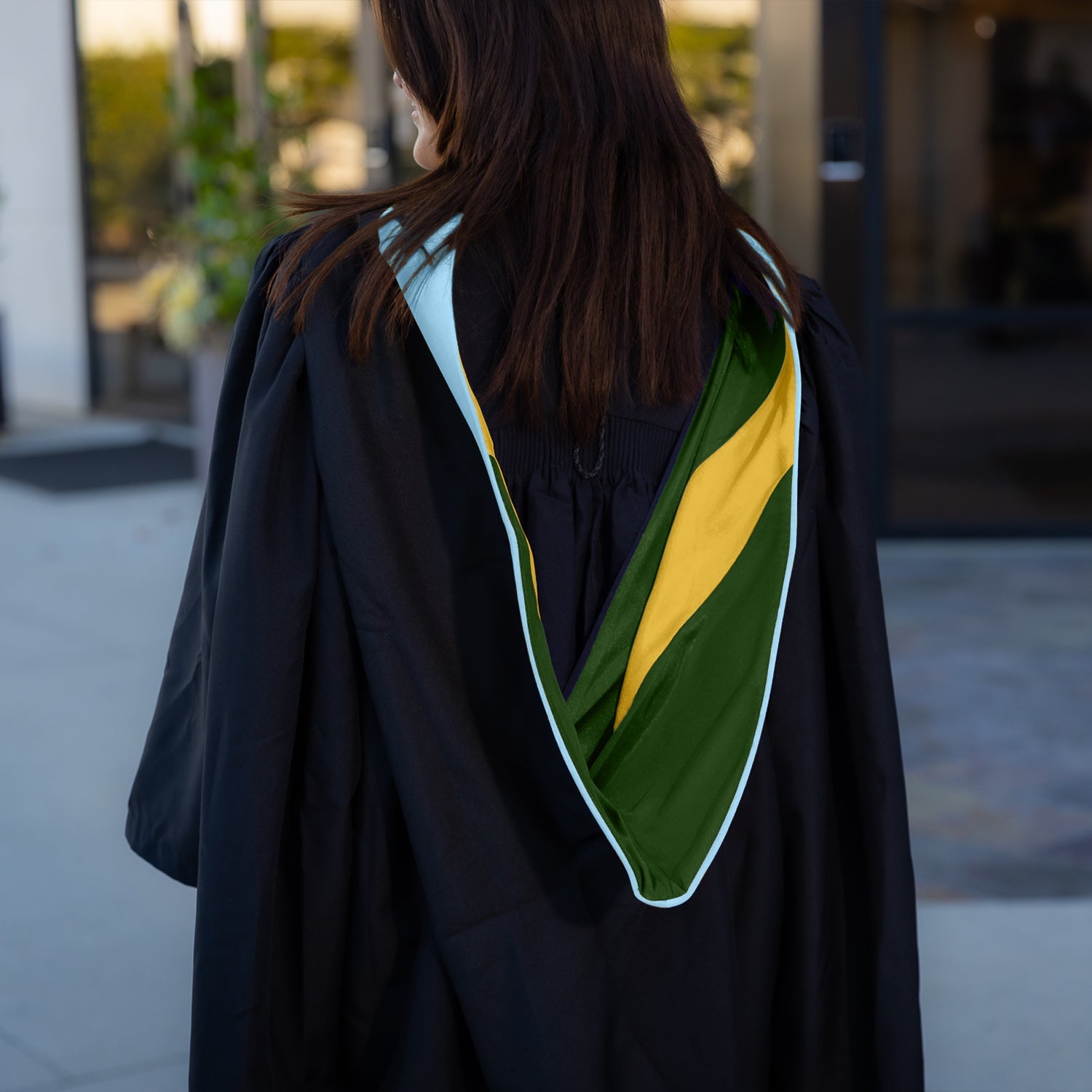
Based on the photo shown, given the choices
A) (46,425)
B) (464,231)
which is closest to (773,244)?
(464,231)

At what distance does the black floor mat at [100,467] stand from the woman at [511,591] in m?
6.61

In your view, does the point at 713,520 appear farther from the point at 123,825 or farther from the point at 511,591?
the point at 123,825

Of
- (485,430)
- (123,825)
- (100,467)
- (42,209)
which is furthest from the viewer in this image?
(42,209)

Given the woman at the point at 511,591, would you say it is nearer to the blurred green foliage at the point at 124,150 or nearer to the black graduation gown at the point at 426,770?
the black graduation gown at the point at 426,770

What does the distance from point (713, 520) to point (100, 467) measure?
25.0ft

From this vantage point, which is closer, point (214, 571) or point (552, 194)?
point (552, 194)

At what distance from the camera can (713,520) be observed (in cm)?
178

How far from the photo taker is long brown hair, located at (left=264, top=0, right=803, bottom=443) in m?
1.66

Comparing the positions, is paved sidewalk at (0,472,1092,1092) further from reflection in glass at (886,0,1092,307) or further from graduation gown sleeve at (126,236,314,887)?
reflection in glass at (886,0,1092,307)

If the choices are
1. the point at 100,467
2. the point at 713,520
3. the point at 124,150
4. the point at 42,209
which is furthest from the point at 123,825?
the point at 42,209

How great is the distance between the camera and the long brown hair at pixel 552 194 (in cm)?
166

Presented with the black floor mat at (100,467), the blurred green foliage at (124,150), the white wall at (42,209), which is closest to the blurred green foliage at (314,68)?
the blurred green foliage at (124,150)

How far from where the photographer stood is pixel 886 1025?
6.49 feet

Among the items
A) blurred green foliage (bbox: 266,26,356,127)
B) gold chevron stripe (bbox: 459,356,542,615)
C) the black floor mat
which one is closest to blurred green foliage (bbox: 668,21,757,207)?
blurred green foliage (bbox: 266,26,356,127)
